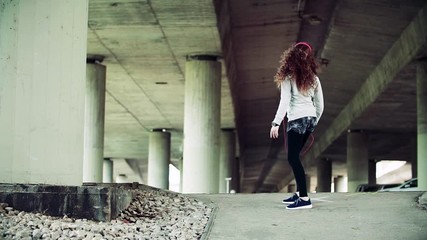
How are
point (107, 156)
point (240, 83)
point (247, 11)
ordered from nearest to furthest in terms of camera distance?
point (247, 11) < point (240, 83) < point (107, 156)

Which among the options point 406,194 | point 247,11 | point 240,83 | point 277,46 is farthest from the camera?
point 240,83

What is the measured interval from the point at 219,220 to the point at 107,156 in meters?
56.3

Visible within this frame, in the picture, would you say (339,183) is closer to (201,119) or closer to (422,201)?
(201,119)

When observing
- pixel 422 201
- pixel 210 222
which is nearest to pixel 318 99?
pixel 422 201

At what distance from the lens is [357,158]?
4369 centimetres

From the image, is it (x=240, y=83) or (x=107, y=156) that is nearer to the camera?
(x=240, y=83)

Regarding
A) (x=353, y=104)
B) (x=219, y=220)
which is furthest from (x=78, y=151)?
(x=353, y=104)

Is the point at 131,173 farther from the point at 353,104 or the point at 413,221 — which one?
the point at 413,221

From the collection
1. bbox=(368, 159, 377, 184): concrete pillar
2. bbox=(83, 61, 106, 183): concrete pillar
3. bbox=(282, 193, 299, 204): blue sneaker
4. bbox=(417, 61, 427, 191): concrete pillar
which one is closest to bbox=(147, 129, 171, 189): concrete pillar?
bbox=(83, 61, 106, 183): concrete pillar

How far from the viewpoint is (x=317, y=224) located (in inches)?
280

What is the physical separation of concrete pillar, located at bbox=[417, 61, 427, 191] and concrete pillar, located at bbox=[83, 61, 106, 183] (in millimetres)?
12145

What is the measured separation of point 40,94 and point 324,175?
5215 centimetres

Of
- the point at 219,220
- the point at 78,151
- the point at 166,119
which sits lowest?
the point at 219,220

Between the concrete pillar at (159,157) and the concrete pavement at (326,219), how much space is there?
124 ft
